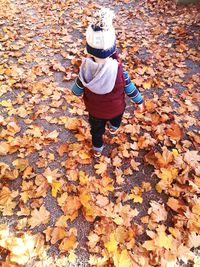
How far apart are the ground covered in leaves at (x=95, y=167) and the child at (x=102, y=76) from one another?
61 centimetres

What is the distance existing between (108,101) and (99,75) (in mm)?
347

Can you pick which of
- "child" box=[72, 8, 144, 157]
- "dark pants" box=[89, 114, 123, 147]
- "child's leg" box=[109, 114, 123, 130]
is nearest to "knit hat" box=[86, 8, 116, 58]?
"child" box=[72, 8, 144, 157]

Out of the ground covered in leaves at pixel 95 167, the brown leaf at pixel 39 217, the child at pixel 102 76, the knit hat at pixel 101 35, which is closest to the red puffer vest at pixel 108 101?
the child at pixel 102 76

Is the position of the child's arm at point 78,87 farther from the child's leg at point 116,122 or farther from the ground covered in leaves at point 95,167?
the ground covered in leaves at point 95,167

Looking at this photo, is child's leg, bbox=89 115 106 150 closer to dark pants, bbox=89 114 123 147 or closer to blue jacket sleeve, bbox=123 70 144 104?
dark pants, bbox=89 114 123 147

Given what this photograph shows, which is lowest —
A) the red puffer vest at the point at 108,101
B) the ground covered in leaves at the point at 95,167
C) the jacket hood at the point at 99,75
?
the ground covered in leaves at the point at 95,167

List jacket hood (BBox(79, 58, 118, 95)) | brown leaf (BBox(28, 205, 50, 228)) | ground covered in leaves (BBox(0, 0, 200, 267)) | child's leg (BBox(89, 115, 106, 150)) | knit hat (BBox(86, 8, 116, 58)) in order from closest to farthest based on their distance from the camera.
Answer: knit hat (BBox(86, 8, 116, 58)), jacket hood (BBox(79, 58, 118, 95)), ground covered in leaves (BBox(0, 0, 200, 267)), brown leaf (BBox(28, 205, 50, 228)), child's leg (BBox(89, 115, 106, 150))

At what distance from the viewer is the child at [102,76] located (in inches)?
81.0

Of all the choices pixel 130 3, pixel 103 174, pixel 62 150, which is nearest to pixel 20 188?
pixel 62 150

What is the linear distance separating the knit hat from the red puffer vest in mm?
270

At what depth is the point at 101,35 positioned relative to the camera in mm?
2041

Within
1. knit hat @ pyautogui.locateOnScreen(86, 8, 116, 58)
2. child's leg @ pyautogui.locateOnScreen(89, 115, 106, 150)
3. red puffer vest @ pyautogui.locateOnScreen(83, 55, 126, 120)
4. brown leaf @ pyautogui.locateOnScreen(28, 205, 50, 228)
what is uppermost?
knit hat @ pyautogui.locateOnScreen(86, 8, 116, 58)

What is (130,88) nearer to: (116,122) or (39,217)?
(116,122)

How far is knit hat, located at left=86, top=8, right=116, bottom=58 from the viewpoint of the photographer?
2.03 meters
